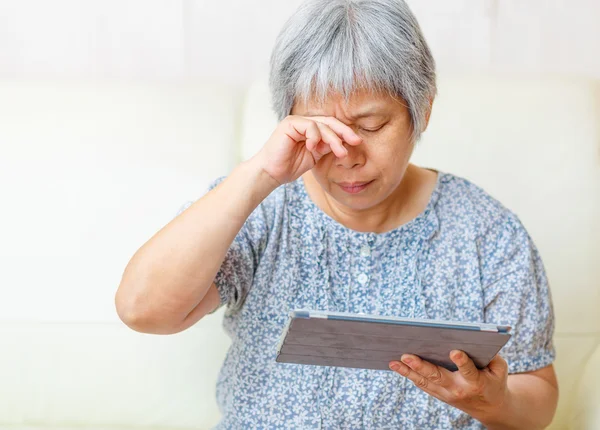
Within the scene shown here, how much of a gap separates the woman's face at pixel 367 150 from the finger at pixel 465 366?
35cm

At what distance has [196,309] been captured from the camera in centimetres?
139

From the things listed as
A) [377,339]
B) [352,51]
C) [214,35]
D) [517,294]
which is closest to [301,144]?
[352,51]

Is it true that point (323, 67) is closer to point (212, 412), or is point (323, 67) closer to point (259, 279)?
point (259, 279)

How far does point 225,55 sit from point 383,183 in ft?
3.14

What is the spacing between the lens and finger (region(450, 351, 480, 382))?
1191 millimetres

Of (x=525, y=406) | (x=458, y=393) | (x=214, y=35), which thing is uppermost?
(x=214, y=35)

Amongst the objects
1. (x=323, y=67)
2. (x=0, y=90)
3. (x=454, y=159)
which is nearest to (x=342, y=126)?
(x=323, y=67)

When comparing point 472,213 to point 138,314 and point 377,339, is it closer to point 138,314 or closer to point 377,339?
point 377,339

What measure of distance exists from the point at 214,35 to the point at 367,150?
98cm

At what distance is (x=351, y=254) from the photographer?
1.55 metres

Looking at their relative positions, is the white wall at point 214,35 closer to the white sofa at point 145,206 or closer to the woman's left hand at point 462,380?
the white sofa at point 145,206

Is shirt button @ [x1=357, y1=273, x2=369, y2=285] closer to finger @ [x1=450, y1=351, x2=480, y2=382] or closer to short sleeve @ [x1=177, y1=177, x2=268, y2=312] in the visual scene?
short sleeve @ [x1=177, y1=177, x2=268, y2=312]

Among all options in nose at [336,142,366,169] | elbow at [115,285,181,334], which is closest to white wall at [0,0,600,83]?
nose at [336,142,366,169]

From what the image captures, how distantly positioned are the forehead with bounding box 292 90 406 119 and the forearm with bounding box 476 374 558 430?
0.53 m
